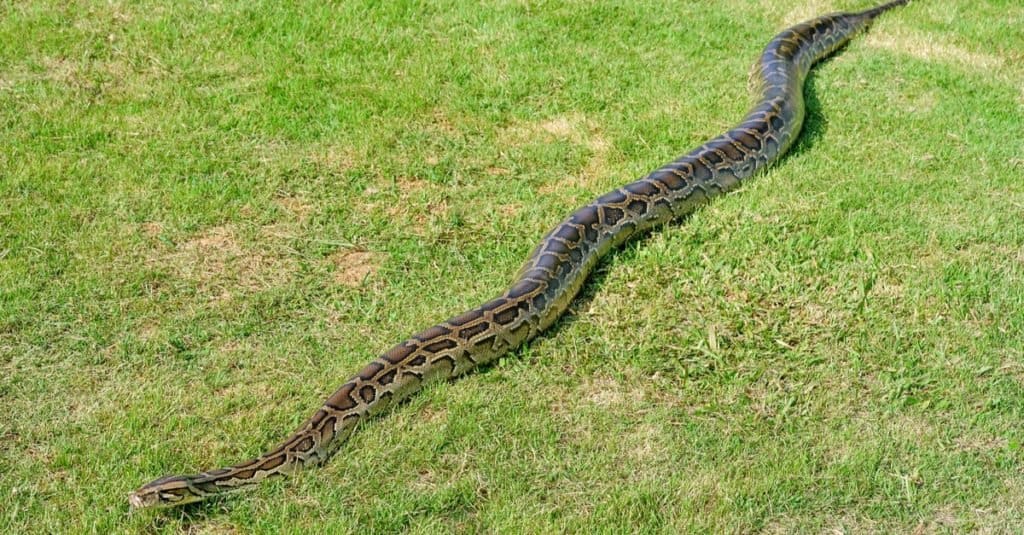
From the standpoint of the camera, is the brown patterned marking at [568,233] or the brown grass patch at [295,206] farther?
the brown grass patch at [295,206]

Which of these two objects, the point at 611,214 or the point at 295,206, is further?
the point at 295,206

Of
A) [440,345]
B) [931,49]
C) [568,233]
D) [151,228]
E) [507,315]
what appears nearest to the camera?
[440,345]

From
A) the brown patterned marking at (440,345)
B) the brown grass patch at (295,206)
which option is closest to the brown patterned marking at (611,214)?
the brown patterned marking at (440,345)

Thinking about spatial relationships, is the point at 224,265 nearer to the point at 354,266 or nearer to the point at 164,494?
the point at 354,266

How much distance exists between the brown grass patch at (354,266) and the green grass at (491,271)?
3cm

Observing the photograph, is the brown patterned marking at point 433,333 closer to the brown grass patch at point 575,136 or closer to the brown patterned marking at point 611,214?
the brown patterned marking at point 611,214

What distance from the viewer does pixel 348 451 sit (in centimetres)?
646

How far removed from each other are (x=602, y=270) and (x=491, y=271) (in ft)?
2.95

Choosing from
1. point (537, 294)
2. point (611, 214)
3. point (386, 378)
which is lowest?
point (386, 378)

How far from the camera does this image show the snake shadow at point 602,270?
593 centimetres

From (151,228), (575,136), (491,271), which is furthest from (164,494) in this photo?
(575,136)

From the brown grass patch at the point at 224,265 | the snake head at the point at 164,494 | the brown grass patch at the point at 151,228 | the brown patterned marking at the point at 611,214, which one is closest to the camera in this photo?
the snake head at the point at 164,494

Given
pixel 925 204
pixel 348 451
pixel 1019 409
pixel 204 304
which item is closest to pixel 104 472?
pixel 348 451

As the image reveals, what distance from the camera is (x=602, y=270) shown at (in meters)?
Answer: 8.38
